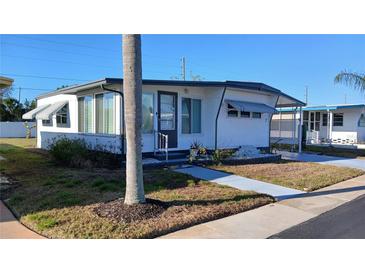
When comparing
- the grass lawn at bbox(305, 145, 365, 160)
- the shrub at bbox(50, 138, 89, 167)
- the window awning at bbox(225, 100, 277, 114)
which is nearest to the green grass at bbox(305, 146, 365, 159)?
the grass lawn at bbox(305, 145, 365, 160)

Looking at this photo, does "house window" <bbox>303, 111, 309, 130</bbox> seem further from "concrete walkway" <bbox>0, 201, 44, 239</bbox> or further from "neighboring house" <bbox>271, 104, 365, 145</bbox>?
"concrete walkway" <bbox>0, 201, 44, 239</bbox>

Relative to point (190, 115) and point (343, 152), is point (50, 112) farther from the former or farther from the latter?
point (343, 152)

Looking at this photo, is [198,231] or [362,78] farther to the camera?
[362,78]

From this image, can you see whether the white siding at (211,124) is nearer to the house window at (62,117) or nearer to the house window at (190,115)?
the house window at (190,115)

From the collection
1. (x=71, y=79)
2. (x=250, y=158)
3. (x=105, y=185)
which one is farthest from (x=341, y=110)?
(x=71, y=79)

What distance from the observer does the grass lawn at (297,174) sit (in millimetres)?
7972

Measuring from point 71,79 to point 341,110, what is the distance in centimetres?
3314

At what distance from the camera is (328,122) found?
926 inches

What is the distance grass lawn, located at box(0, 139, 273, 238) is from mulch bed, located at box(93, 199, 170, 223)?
102 millimetres

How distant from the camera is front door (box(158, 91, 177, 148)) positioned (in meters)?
11.1

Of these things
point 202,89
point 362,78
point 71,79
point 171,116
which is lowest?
point 171,116

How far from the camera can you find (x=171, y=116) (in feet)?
37.7

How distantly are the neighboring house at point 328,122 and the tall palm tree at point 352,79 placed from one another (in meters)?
4.99
